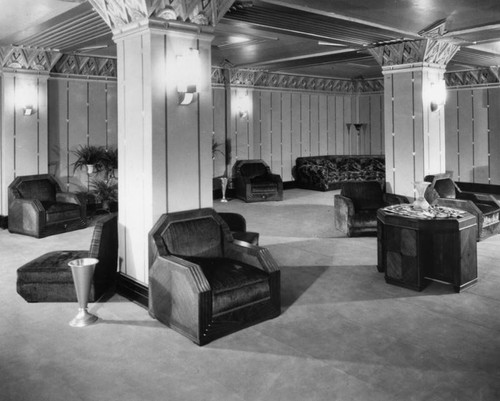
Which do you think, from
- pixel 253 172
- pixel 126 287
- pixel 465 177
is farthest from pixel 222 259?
pixel 465 177

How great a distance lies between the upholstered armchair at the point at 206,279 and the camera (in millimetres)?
4082

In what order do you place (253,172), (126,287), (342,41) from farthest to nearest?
(253,172) → (342,41) → (126,287)

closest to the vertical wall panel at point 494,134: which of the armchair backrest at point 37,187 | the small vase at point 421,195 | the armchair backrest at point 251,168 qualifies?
the armchair backrest at point 251,168

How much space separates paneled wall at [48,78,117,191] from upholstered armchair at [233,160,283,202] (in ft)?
10.9

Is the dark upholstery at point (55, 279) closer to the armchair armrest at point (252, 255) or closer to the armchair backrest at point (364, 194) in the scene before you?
the armchair armrest at point (252, 255)

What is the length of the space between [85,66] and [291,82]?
257 inches

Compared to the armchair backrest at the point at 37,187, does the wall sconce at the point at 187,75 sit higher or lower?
higher

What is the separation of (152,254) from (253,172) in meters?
8.58

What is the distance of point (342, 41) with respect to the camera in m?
8.39

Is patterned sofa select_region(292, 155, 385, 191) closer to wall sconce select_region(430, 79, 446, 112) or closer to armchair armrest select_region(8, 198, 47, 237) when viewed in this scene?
wall sconce select_region(430, 79, 446, 112)

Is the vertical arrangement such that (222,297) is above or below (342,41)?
below

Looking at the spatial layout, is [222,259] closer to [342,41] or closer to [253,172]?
[342,41]

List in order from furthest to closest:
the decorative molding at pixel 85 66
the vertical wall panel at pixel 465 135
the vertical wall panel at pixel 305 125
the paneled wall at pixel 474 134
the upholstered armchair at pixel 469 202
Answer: the vertical wall panel at pixel 305 125, the vertical wall panel at pixel 465 135, the paneled wall at pixel 474 134, the decorative molding at pixel 85 66, the upholstered armchair at pixel 469 202

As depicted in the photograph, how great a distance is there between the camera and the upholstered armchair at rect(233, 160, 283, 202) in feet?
40.0
